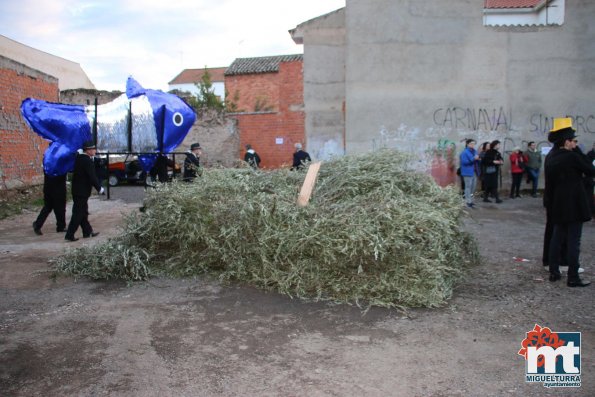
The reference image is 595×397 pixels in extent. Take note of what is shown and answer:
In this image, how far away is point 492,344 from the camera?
4.04 meters

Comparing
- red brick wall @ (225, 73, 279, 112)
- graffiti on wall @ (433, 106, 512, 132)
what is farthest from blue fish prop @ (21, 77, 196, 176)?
red brick wall @ (225, 73, 279, 112)

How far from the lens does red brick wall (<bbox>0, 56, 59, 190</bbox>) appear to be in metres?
11.8

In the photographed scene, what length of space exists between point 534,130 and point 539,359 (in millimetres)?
12665

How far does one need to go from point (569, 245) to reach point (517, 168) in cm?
895

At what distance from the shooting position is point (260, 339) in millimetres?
4180

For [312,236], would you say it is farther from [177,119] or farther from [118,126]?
[118,126]

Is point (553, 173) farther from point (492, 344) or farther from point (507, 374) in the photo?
point (507, 374)

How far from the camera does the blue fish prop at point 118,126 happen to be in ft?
25.7

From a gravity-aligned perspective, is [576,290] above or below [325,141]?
below

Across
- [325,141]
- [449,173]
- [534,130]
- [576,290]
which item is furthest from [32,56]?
[576,290]

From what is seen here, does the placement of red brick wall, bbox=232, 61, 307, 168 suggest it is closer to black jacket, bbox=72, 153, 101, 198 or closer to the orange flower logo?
black jacket, bbox=72, 153, 101, 198

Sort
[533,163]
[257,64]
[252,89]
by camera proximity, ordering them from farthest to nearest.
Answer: [257,64] → [252,89] → [533,163]

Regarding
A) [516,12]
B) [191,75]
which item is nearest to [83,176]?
[516,12]

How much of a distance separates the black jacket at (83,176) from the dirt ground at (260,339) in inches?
75.3
